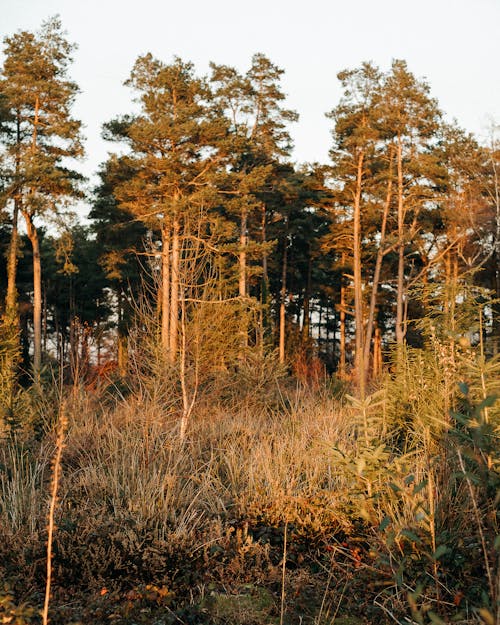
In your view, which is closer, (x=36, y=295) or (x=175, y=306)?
(x=175, y=306)

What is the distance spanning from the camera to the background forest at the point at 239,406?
3463mm

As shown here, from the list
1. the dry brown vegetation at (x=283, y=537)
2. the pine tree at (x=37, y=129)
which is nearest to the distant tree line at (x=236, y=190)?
→ the pine tree at (x=37, y=129)

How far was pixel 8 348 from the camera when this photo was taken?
1602 cm

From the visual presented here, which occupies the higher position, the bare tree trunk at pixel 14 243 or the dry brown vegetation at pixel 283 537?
the bare tree trunk at pixel 14 243

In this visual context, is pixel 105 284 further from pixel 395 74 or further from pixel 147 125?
pixel 395 74

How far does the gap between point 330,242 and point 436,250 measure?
6381 mm

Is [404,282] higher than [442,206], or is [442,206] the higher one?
[442,206]

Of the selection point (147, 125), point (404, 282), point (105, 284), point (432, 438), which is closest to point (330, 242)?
point (404, 282)

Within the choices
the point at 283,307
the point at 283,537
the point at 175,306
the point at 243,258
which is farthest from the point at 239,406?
the point at 283,307

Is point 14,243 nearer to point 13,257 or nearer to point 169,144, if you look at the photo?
point 13,257

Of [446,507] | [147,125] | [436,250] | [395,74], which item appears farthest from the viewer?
[436,250]

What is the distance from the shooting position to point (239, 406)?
36.6ft

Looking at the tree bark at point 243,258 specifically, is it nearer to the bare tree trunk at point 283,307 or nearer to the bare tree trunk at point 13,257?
the bare tree trunk at point 283,307

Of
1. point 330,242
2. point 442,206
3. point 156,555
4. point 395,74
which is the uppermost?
point 395,74
